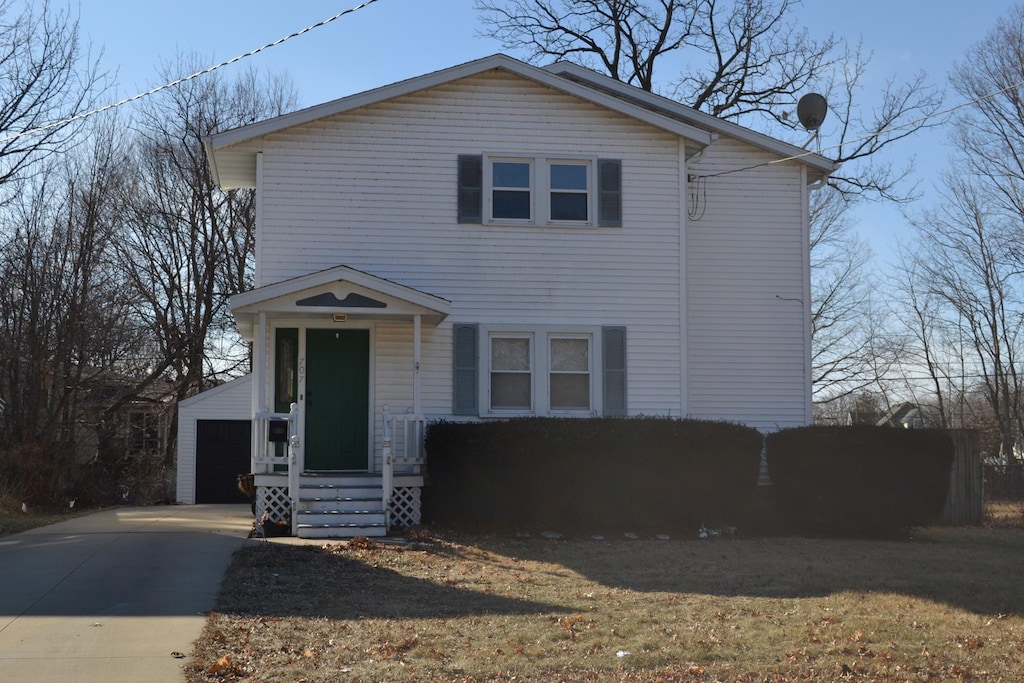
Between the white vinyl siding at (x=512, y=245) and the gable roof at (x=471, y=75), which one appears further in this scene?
the white vinyl siding at (x=512, y=245)

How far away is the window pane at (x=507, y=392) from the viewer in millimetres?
16969

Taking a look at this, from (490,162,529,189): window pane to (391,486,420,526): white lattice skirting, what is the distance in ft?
16.7

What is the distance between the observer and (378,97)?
54.6ft

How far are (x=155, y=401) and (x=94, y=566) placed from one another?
74.2 ft

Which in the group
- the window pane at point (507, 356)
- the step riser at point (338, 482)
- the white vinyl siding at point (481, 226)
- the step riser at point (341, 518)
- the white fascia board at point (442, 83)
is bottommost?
the step riser at point (341, 518)

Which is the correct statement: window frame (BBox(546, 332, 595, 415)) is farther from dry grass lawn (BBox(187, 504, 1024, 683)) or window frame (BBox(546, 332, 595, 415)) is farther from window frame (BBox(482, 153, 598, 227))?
dry grass lawn (BBox(187, 504, 1024, 683))

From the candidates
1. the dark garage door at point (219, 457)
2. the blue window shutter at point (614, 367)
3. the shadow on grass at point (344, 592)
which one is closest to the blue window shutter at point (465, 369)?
the blue window shutter at point (614, 367)

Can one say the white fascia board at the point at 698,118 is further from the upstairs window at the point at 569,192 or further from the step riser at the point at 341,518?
the step riser at the point at 341,518

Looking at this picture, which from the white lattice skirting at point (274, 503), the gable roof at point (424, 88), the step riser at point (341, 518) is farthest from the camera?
the gable roof at point (424, 88)

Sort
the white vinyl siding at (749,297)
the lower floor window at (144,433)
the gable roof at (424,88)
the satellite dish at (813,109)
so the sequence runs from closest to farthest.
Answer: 1. the gable roof at (424,88)
2. the white vinyl siding at (749,297)
3. the satellite dish at (813,109)
4. the lower floor window at (144,433)

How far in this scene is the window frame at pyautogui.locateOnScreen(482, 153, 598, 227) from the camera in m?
17.0

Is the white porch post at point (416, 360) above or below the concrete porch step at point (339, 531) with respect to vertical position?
above

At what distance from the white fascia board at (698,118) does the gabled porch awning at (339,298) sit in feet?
17.1

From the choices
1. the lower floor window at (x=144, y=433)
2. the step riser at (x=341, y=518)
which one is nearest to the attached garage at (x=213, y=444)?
the lower floor window at (x=144, y=433)
